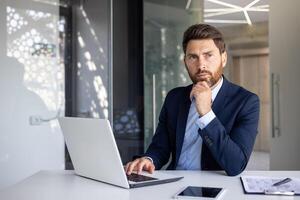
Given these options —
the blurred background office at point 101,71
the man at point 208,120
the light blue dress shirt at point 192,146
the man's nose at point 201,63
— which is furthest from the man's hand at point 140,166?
the blurred background office at point 101,71

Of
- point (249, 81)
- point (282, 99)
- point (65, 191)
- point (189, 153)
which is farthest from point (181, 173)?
point (249, 81)

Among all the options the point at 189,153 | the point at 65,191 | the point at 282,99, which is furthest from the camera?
the point at 282,99

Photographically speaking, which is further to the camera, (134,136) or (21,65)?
(134,136)

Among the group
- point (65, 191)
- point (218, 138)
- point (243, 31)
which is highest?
point (243, 31)

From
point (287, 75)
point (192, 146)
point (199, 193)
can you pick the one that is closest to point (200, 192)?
point (199, 193)

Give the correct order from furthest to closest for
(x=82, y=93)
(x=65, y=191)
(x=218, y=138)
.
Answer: (x=82, y=93)
(x=218, y=138)
(x=65, y=191)

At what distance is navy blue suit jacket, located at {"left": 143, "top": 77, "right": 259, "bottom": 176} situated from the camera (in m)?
1.41

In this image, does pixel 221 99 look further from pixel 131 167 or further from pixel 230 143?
pixel 131 167

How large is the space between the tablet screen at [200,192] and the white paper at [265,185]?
0.33 feet

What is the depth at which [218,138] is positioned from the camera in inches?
55.1

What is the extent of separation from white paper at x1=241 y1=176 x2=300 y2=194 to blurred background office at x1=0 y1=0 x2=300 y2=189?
7.28 feet

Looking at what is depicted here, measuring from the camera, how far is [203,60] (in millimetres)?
1552

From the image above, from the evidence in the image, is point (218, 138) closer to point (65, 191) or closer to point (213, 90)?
point (213, 90)

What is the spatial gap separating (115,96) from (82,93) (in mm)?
319
